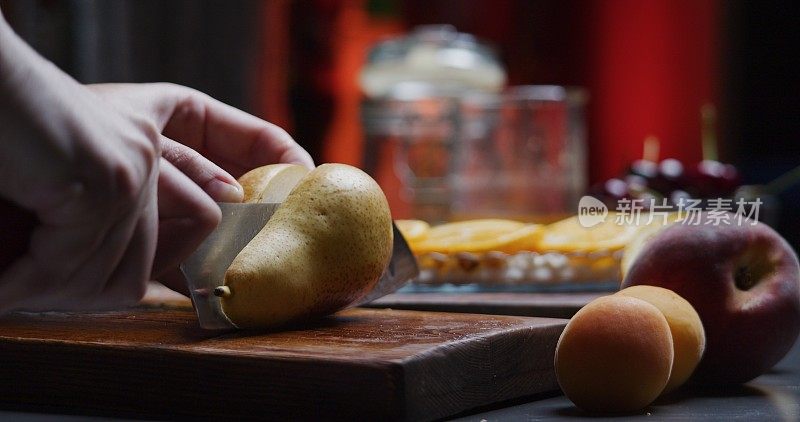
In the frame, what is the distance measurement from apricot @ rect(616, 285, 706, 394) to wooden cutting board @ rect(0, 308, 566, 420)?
Answer: 0.30 ft

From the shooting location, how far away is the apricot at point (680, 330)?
0.81 m

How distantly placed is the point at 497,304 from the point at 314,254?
322 millimetres

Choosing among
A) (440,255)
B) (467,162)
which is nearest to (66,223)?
(440,255)

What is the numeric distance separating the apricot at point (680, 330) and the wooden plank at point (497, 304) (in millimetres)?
266

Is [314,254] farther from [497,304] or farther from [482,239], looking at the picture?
[482,239]

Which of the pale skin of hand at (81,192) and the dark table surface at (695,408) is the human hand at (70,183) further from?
the dark table surface at (695,408)

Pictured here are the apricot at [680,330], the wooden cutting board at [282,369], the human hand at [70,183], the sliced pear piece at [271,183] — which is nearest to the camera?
the human hand at [70,183]

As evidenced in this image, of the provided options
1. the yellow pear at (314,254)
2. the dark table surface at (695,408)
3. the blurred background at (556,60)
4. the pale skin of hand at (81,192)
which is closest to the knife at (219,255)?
the yellow pear at (314,254)

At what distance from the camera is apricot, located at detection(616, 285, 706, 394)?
0.81m

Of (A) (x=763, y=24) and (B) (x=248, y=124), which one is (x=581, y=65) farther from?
(B) (x=248, y=124)

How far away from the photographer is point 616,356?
73cm

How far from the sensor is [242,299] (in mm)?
842

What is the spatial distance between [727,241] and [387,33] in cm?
451

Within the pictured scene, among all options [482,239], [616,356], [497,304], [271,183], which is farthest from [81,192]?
[482,239]
